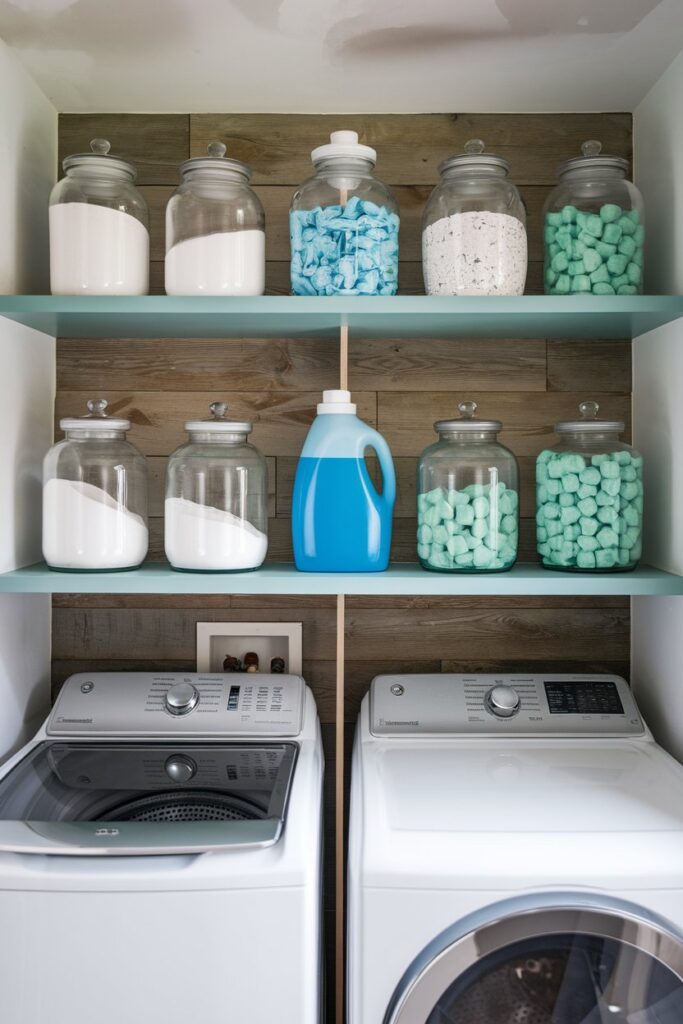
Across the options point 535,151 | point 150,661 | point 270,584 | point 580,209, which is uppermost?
point 535,151

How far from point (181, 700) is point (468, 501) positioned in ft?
2.35

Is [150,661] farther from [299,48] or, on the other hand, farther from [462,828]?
[299,48]

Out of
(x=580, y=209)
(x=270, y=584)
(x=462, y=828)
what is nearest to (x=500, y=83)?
(x=580, y=209)

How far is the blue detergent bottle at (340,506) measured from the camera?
5.49 feet

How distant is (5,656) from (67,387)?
0.64m

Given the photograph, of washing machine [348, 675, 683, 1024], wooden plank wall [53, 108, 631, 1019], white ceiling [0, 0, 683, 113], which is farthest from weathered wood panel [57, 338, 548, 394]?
washing machine [348, 675, 683, 1024]

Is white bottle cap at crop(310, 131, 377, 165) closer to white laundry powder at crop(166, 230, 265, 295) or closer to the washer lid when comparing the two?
white laundry powder at crop(166, 230, 265, 295)

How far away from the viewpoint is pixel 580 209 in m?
1.66

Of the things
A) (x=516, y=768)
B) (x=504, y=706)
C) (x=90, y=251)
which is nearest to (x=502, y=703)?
(x=504, y=706)

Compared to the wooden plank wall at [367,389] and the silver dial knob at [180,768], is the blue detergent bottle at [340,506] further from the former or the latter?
the silver dial knob at [180,768]

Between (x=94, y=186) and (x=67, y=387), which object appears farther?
(x=67, y=387)

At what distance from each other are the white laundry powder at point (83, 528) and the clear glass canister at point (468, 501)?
1.98ft

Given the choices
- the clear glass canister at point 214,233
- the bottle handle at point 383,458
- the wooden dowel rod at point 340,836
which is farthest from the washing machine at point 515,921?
the clear glass canister at point 214,233

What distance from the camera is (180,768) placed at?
1.62 m
